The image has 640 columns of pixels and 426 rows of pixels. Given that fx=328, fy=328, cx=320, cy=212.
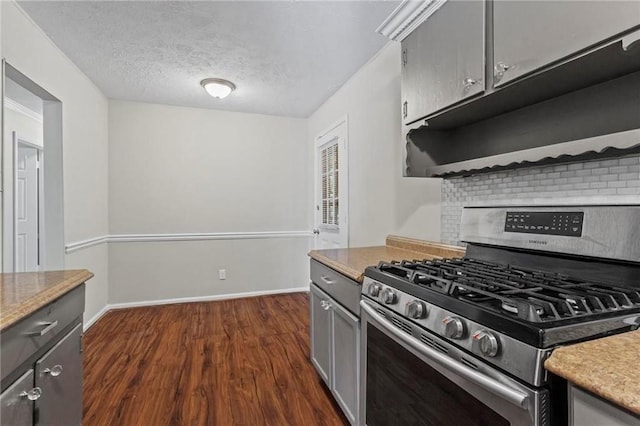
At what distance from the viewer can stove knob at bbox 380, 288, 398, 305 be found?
3.96ft

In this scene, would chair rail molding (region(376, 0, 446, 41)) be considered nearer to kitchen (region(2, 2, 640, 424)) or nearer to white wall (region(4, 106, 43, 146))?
kitchen (region(2, 2, 640, 424))

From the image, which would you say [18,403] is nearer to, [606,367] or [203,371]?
[203,371]

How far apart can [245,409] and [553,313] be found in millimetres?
1773

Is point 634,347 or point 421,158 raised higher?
point 421,158

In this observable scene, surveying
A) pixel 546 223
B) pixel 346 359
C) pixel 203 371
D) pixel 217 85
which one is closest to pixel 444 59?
pixel 546 223

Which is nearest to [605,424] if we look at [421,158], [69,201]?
[421,158]

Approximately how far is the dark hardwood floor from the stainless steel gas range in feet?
2.53

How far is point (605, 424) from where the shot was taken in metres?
0.59

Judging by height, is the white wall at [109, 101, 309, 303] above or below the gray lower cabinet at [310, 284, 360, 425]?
above

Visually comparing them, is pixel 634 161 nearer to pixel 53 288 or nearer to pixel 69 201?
pixel 53 288

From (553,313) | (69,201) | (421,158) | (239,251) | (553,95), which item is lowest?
(239,251)

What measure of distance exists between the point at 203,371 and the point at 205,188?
2360 mm

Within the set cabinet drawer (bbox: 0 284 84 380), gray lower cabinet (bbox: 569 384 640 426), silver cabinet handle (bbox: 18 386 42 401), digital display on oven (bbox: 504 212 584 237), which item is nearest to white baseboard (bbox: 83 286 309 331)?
cabinet drawer (bbox: 0 284 84 380)

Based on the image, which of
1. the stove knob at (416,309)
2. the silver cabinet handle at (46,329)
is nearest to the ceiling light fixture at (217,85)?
the silver cabinet handle at (46,329)
